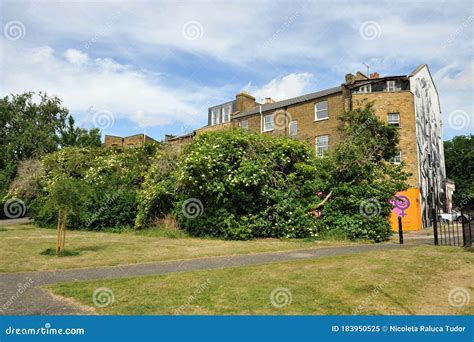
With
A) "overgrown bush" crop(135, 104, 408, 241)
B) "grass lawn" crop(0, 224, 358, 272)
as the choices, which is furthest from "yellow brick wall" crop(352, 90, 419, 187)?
"grass lawn" crop(0, 224, 358, 272)

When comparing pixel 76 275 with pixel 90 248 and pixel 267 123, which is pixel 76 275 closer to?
pixel 90 248

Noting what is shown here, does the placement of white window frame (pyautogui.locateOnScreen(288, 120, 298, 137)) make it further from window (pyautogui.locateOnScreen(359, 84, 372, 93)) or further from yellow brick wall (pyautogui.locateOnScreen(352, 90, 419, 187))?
window (pyautogui.locateOnScreen(359, 84, 372, 93))

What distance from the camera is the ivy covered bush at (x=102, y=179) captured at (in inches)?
794

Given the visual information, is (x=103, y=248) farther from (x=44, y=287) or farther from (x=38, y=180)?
(x=38, y=180)

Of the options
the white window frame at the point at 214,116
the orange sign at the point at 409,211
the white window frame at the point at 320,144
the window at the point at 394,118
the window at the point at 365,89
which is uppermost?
the white window frame at the point at 214,116

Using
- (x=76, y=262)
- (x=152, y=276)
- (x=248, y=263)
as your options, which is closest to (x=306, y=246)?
(x=248, y=263)

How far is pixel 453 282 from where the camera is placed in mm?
7273

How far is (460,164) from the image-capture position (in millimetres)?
52094

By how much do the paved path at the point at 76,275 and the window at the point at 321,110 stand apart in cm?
1957

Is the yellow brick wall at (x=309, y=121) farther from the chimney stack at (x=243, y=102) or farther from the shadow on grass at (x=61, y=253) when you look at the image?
the shadow on grass at (x=61, y=253)

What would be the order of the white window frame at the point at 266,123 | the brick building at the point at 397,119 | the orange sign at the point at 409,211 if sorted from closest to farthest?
the orange sign at the point at 409,211, the brick building at the point at 397,119, the white window frame at the point at 266,123

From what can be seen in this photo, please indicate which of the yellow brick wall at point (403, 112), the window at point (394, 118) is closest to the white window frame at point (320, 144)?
the yellow brick wall at point (403, 112)

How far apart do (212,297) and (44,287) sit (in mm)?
3391

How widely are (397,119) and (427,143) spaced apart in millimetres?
5392
